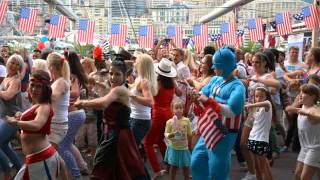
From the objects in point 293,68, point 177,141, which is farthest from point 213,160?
point 293,68

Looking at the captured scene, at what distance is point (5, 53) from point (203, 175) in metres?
7.84

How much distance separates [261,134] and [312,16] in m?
9.84

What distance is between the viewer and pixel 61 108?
6.39 metres

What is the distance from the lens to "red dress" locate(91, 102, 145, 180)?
17.2 ft

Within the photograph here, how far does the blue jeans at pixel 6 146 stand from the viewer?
6.62 meters

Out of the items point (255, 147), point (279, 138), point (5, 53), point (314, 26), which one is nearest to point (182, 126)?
point (255, 147)

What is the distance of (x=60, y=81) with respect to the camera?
6.36m

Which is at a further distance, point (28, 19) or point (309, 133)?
point (28, 19)

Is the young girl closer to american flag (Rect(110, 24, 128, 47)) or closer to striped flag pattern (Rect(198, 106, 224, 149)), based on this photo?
striped flag pattern (Rect(198, 106, 224, 149))

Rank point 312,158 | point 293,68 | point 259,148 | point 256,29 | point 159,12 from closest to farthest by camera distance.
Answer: point 312,158 < point 259,148 < point 293,68 < point 256,29 < point 159,12

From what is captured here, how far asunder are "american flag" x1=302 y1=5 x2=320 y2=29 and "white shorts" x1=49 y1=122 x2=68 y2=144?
10.9 metres

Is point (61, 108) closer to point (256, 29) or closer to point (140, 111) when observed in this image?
point (140, 111)

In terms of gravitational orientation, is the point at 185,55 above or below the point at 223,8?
below

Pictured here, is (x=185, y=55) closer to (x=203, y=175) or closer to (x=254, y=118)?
(x=254, y=118)
